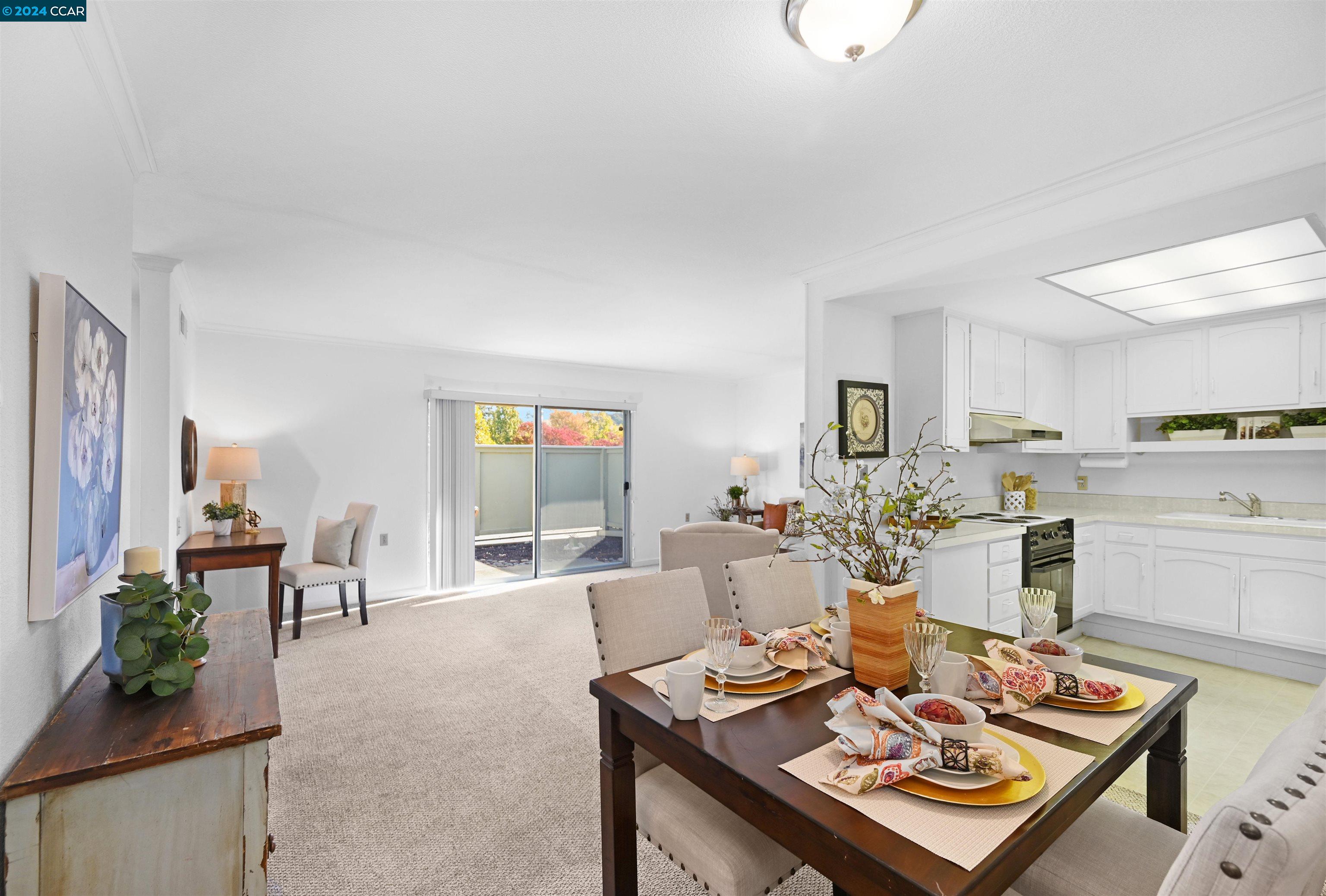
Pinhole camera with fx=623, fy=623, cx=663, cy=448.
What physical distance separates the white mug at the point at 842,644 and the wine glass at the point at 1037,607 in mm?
498

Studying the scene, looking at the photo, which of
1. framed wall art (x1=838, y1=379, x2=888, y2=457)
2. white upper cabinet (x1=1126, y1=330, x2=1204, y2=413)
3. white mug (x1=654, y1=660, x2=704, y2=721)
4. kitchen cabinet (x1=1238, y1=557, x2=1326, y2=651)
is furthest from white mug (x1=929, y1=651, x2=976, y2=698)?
white upper cabinet (x1=1126, y1=330, x2=1204, y2=413)

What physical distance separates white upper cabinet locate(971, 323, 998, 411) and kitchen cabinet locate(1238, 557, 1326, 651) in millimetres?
1744

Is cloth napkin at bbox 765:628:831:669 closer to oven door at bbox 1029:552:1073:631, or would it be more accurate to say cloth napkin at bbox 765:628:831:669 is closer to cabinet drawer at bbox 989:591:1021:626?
cabinet drawer at bbox 989:591:1021:626

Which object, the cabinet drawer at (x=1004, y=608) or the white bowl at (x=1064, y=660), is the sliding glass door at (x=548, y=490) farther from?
the white bowl at (x=1064, y=660)

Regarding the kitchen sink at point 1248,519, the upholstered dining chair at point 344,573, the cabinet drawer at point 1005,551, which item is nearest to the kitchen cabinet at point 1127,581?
the kitchen sink at point 1248,519

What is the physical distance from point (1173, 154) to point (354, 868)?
367 cm

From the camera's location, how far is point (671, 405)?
7.73 metres

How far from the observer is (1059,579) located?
4.21 m

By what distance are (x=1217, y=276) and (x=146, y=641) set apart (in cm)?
470

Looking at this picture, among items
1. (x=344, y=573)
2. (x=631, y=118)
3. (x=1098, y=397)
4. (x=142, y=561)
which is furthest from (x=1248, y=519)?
(x=344, y=573)

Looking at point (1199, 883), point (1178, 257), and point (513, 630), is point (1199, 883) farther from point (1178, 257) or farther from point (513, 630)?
point (513, 630)

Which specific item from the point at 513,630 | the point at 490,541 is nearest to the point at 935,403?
the point at 513,630

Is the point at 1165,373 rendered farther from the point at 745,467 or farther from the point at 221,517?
the point at 221,517

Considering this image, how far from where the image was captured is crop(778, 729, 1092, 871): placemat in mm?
956
